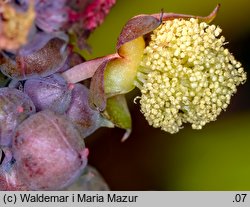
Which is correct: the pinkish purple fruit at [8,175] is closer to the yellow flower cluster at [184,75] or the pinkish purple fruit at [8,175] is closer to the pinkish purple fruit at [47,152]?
the pinkish purple fruit at [47,152]

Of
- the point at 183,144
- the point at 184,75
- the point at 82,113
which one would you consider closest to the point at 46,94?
the point at 82,113

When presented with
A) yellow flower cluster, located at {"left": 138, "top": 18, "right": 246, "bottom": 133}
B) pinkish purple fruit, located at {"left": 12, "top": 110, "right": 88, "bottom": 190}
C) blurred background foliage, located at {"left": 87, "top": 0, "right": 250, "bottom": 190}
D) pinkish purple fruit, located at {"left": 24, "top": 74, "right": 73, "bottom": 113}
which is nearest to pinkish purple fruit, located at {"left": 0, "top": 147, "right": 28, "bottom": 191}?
pinkish purple fruit, located at {"left": 12, "top": 110, "right": 88, "bottom": 190}

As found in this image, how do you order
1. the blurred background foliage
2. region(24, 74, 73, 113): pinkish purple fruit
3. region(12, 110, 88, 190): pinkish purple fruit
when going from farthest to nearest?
the blurred background foliage → region(24, 74, 73, 113): pinkish purple fruit → region(12, 110, 88, 190): pinkish purple fruit

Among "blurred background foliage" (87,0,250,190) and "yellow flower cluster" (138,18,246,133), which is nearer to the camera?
"yellow flower cluster" (138,18,246,133)

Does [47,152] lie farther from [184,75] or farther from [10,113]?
[184,75]

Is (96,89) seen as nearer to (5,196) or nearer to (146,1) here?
(5,196)

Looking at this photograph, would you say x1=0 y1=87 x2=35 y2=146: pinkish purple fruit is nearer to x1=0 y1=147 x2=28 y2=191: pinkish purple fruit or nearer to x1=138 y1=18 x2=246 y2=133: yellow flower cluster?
Answer: x1=0 y1=147 x2=28 y2=191: pinkish purple fruit

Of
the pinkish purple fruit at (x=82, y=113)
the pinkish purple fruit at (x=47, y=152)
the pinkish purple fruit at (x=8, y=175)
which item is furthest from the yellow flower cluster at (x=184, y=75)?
the pinkish purple fruit at (x=8, y=175)
